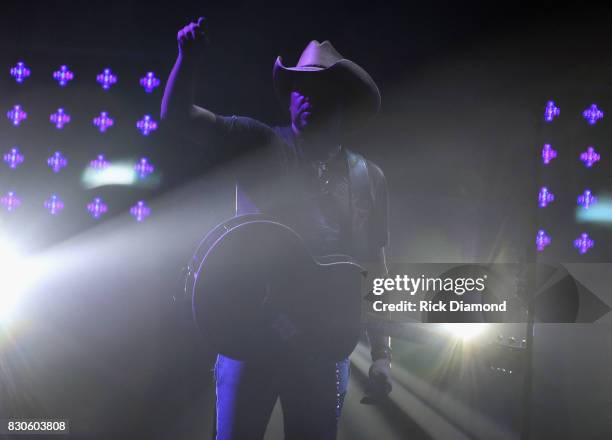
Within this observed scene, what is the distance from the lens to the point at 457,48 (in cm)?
216

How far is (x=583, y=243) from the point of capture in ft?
8.66

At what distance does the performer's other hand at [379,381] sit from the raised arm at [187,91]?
2.56ft

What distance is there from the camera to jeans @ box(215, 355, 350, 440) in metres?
1.12

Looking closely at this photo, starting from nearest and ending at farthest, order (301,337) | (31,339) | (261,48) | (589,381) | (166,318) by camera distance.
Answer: (301,337) < (261,48) < (31,339) < (166,318) < (589,381)

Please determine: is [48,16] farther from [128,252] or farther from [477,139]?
[477,139]

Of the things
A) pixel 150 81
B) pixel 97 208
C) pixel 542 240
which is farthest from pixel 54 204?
pixel 542 240

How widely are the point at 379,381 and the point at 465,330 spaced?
144 cm

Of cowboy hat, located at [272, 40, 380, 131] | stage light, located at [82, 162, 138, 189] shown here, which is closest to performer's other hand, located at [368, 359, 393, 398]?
cowboy hat, located at [272, 40, 380, 131]

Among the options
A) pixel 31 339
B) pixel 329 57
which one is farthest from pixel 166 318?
pixel 329 57

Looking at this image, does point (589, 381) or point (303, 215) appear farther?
point (589, 381)

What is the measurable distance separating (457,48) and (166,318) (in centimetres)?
196

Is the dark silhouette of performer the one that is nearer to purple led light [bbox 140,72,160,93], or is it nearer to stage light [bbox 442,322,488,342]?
stage light [bbox 442,322,488,342]

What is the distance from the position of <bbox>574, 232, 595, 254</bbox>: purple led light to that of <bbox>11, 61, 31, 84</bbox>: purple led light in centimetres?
297

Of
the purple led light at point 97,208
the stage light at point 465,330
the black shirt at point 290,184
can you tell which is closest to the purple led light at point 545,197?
the stage light at point 465,330
